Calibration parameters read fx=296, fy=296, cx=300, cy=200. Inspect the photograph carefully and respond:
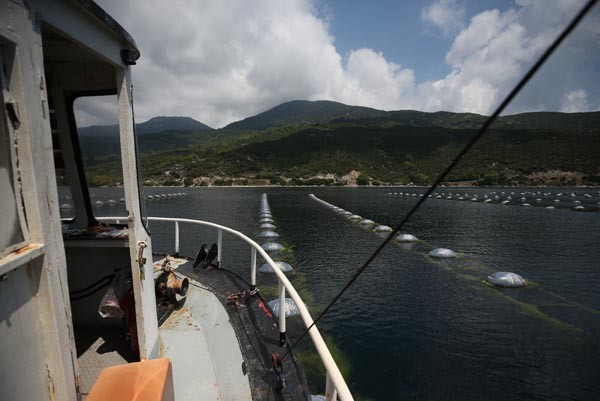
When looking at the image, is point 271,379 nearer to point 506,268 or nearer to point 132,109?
point 132,109

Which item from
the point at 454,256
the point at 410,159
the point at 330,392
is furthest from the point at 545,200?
the point at 410,159

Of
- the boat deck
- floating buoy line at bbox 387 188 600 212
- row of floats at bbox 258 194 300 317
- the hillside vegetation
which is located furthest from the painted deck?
the hillside vegetation

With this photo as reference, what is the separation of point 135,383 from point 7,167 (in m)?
1.67

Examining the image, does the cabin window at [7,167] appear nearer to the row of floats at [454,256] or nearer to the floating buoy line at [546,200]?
the row of floats at [454,256]

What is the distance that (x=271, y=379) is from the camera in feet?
11.2

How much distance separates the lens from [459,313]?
12.8 meters

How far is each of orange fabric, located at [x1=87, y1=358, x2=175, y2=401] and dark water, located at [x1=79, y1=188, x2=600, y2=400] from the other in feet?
27.1

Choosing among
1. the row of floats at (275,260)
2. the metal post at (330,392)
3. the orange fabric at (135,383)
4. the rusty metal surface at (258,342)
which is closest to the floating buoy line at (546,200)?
the row of floats at (275,260)

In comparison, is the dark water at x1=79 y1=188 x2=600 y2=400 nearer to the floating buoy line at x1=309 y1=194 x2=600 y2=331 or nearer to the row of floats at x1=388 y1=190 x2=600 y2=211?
the floating buoy line at x1=309 y1=194 x2=600 y2=331

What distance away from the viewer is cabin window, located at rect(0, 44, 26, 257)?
72.3 inches

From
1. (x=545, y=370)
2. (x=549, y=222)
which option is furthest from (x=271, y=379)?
(x=549, y=222)

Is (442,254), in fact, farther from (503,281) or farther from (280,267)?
(280,267)

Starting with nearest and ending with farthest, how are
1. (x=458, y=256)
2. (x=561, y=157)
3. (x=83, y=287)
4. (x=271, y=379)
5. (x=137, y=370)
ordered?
(x=137, y=370) → (x=271, y=379) → (x=83, y=287) → (x=458, y=256) → (x=561, y=157)

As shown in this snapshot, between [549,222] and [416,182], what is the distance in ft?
291
